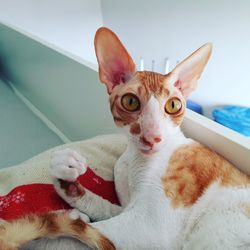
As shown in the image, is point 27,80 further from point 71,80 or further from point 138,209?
point 138,209

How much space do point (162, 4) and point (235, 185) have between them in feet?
5.62

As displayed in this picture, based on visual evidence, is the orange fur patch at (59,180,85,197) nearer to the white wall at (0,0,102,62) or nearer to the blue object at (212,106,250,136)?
the blue object at (212,106,250,136)

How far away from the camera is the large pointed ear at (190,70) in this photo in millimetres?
604

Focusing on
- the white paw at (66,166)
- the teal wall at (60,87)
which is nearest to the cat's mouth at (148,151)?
the white paw at (66,166)

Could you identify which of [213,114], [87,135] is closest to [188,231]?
[87,135]

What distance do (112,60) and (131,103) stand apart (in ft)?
0.39

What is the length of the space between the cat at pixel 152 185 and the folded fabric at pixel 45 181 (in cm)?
4

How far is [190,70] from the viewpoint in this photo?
24.5 inches

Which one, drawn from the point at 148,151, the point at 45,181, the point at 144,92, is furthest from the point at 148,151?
the point at 45,181

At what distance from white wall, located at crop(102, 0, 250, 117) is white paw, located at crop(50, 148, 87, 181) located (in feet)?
4.68

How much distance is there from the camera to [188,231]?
52 cm

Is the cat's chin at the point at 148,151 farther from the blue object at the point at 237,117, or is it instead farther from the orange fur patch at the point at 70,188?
the blue object at the point at 237,117

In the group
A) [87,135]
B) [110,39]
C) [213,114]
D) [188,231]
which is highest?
[110,39]

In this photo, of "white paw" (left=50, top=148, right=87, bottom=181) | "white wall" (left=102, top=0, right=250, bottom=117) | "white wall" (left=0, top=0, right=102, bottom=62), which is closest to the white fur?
"white paw" (left=50, top=148, right=87, bottom=181)
